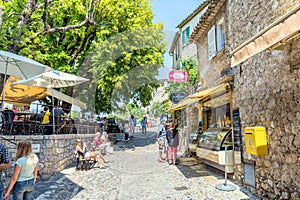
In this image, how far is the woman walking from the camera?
12.3 ft

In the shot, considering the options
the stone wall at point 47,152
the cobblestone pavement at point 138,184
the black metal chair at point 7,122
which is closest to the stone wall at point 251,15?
the cobblestone pavement at point 138,184

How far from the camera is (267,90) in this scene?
15.4 feet

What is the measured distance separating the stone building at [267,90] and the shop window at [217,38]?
93 centimetres

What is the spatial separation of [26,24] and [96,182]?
20.9 feet

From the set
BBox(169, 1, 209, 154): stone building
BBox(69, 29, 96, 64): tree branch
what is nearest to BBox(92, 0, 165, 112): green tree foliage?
BBox(69, 29, 96, 64): tree branch

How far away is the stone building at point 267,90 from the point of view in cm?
363

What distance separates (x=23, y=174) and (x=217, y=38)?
8073 millimetres

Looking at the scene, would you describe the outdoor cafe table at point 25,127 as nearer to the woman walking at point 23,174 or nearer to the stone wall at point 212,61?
the woman walking at point 23,174

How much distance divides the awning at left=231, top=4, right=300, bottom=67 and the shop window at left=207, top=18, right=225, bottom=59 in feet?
16.4

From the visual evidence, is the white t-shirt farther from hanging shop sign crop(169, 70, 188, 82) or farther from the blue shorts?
hanging shop sign crop(169, 70, 188, 82)

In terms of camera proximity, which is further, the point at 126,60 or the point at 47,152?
the point at 126,60

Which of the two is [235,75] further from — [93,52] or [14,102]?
[93,52]

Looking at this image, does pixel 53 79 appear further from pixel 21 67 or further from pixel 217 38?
pixel 217 38

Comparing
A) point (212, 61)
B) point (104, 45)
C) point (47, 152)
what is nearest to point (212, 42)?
point (212, 61)
